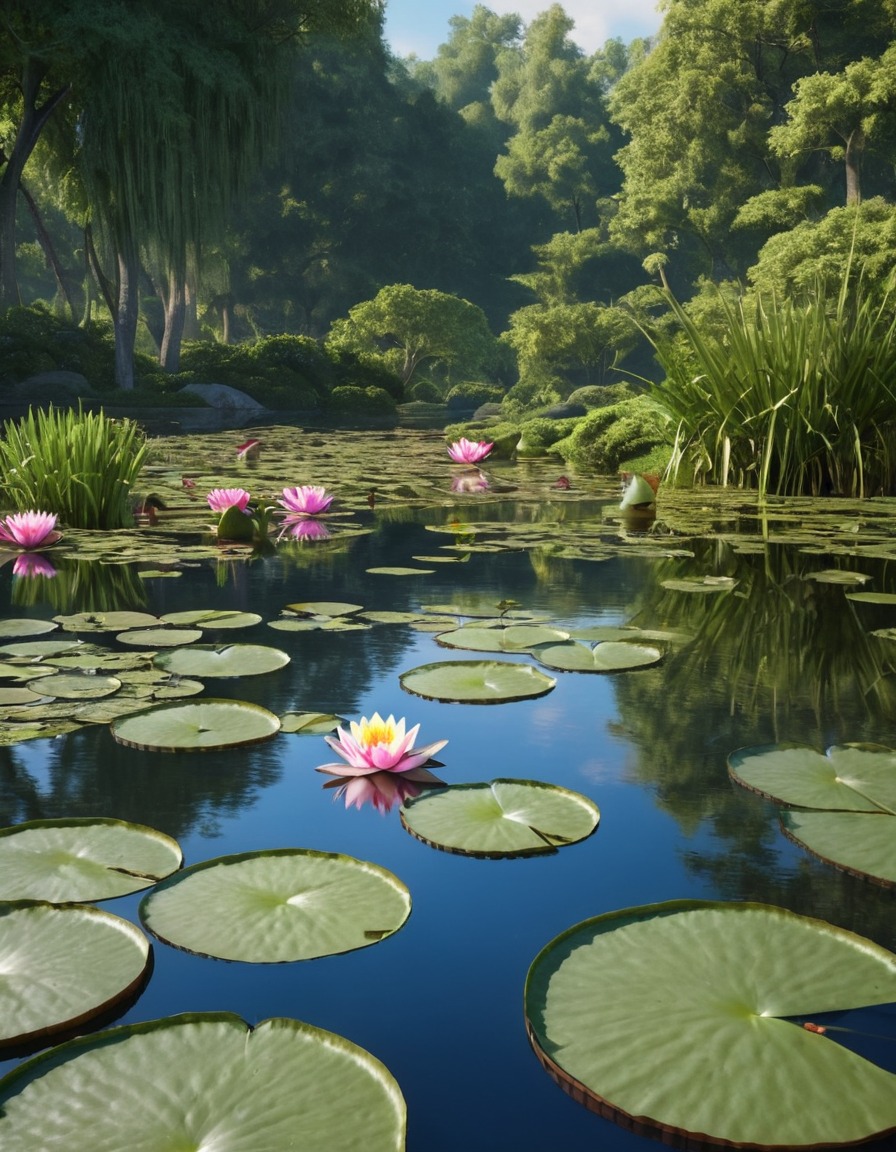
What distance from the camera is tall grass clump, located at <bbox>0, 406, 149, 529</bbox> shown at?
14.2ft

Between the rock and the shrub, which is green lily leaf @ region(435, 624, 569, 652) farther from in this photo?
the rock

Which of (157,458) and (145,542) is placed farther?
(157,458)

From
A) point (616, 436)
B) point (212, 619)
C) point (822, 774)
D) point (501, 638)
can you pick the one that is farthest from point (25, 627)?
point (616, 436)

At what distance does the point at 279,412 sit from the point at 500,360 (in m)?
17.5

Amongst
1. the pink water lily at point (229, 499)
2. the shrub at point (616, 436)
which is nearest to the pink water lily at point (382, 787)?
the pink water lily at point (229, 499)

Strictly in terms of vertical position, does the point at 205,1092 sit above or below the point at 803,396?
below

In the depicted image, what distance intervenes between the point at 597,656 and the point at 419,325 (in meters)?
21.8

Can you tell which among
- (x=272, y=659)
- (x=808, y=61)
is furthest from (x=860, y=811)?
(x=808, y=61)

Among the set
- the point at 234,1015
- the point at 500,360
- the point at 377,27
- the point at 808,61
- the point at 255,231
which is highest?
the point at 377,27

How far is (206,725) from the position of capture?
1.88m

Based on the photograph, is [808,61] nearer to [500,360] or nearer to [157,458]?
[500,360]

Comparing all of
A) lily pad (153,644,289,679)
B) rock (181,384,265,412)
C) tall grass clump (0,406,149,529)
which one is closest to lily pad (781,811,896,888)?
lily pad (153,644,289,679)

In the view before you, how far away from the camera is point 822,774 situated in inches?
64.9

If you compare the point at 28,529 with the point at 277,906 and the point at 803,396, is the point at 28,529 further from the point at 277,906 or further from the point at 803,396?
the point at 803,396
